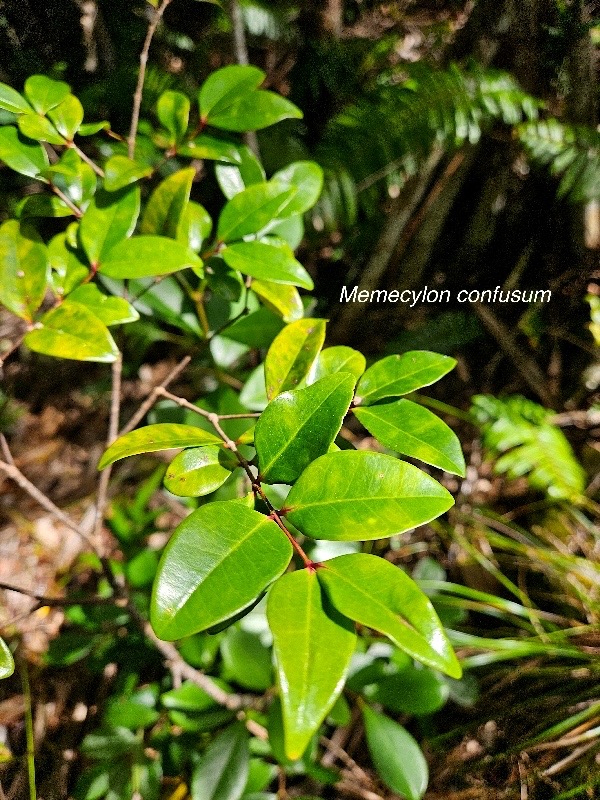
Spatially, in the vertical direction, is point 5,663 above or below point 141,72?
below

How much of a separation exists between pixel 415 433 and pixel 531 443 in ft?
3.28

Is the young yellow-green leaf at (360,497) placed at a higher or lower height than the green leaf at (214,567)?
higher

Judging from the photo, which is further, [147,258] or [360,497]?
[147,258]

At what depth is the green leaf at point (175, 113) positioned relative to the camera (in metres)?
0.76

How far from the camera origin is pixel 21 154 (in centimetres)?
65

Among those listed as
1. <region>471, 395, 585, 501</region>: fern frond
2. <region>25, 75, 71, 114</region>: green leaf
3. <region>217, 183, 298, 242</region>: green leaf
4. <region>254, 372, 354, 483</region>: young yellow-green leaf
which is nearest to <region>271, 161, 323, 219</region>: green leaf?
<region>217, 183, 298, 242</region>: green leaf

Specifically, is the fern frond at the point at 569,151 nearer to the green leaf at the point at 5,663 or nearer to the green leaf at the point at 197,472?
the green leaf at the point at 197,472

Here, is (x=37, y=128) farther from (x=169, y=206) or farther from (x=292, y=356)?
(x=292, y=356)

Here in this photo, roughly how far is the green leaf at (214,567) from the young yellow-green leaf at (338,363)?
23 cm

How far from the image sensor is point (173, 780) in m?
1.04

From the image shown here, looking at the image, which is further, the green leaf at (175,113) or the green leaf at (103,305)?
the green leaf at (175,113)

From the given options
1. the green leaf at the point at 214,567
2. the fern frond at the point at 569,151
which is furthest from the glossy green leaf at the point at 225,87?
the fern frond at the point at 569,151

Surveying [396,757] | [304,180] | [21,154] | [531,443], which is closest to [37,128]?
[21,154]

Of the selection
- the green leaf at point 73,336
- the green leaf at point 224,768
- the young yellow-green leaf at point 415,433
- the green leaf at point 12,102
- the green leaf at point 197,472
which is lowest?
the green leaf at point 224,768
